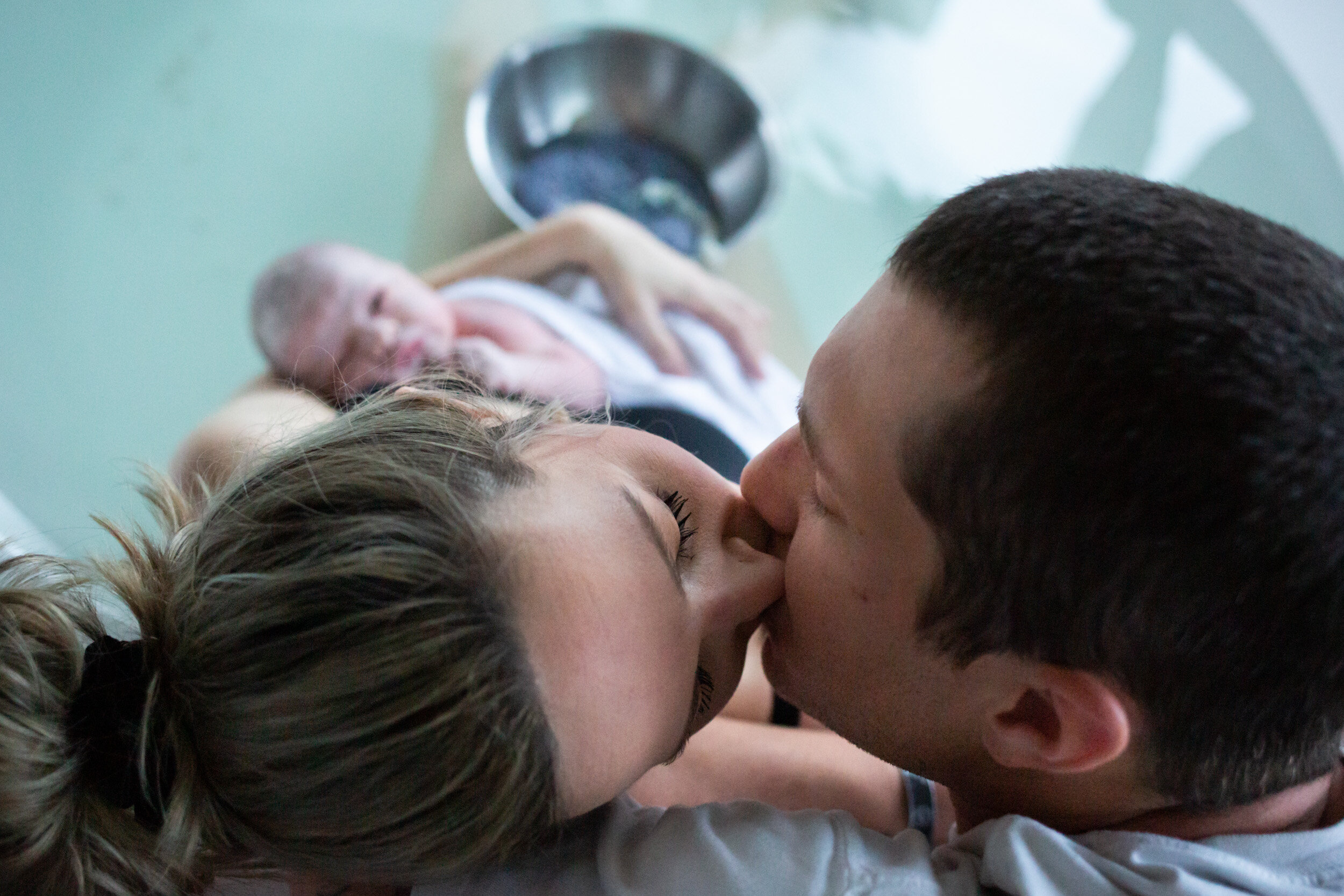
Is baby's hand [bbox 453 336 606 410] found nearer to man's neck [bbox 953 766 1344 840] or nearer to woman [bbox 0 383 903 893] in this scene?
woman [bbox 0 383 903 893]

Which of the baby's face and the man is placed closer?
the man

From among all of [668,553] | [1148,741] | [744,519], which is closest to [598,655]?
[668,553]

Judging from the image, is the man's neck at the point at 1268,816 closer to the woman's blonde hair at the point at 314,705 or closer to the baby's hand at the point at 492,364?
the woman's blonde hair at the point at 314,705

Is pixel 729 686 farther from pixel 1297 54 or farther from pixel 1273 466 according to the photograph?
pixel 1297 54

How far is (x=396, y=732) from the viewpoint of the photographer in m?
0.48

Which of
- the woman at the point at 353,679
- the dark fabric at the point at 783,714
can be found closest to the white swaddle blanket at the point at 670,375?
the dark fabric at the point at 783,714

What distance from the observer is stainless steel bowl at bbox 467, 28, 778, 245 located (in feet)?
4.93

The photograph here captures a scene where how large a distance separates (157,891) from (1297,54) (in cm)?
193

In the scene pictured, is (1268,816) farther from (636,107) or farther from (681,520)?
(636,107)

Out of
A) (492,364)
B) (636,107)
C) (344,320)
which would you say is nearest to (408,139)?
(636,107)

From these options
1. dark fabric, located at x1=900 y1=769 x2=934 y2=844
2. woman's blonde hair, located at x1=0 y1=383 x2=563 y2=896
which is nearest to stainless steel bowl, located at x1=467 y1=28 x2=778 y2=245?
dark fabric, located at x1=900 y1=769 x2=934 y2=844

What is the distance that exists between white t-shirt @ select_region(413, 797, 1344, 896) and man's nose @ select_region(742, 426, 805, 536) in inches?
7.3

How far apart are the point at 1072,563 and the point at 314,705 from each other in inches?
15.1

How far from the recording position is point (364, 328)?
1.14 m
